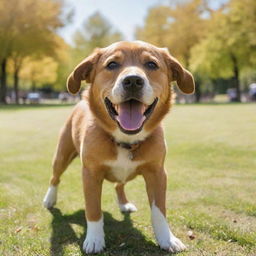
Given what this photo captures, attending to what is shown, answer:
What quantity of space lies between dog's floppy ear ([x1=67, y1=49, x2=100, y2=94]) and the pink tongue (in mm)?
685

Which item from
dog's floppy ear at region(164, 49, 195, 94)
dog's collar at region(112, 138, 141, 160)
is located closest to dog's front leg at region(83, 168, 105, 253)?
dog's collar at region(112, 138, 141, 160)

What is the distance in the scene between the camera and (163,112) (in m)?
4.02

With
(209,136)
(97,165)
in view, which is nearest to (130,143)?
(97,165)

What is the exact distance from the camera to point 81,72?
13.5 feet

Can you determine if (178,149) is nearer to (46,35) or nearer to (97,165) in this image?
(97,165)

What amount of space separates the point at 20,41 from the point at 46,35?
307cm

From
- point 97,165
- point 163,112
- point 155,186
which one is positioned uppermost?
point 163,112

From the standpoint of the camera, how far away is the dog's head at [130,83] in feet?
11.6

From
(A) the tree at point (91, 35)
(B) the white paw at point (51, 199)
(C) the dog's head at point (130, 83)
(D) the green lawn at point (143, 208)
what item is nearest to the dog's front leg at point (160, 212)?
(D) the green lawn at point (143, 208)

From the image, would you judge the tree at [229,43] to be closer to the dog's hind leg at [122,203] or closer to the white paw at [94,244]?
the dog's hind leg at [122,203]

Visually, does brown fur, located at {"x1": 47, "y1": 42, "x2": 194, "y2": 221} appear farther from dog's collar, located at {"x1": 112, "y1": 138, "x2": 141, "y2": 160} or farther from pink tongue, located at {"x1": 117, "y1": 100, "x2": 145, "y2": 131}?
pink tongue, located at {"x1": 117, "y1": 100, "x2": 145, "y2": 131}

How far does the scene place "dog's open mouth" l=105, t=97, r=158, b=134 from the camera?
3.56 metres

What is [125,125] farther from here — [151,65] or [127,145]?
[151,65]

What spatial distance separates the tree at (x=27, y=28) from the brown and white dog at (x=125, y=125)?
37964mm
